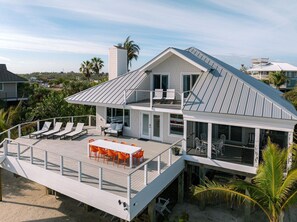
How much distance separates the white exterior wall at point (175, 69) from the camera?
59.9ft

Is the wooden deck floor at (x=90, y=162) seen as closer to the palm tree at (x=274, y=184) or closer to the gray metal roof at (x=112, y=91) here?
the gray metal roof at (x=112, y=91)

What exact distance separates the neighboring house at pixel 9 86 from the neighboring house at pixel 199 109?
877 inches

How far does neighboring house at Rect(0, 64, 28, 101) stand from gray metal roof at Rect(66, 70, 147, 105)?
73.0 feet

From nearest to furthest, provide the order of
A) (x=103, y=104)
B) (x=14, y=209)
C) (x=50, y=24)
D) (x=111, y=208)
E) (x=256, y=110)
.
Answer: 1. (x=111, y=208)
2. (x=256, y=110)
3. (x=14, y=209)
4. (x=103, y=104)
5. (x=50, y=24)

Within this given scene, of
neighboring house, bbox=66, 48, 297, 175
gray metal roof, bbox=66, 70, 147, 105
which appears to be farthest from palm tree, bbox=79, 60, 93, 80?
gray metal roof, bbox=66, 70, 147, 105

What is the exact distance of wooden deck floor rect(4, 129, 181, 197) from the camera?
1155 centimetres

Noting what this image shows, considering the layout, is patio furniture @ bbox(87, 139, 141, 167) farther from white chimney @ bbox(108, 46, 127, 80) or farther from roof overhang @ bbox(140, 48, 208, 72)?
white chimney @ bbox(108, 46, 127, 80)

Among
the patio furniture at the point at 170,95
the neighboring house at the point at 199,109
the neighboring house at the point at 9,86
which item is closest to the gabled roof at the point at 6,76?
the neighboring house at the point at 9,86

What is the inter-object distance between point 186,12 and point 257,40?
7.64 metres

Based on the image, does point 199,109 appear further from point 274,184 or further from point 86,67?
point 86,67

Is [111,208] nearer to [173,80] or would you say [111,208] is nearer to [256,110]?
[256,110]

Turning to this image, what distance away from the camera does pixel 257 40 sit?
23.1 meters

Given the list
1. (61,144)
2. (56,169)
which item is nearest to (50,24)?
(61,144)

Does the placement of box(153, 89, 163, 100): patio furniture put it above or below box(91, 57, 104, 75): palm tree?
below
